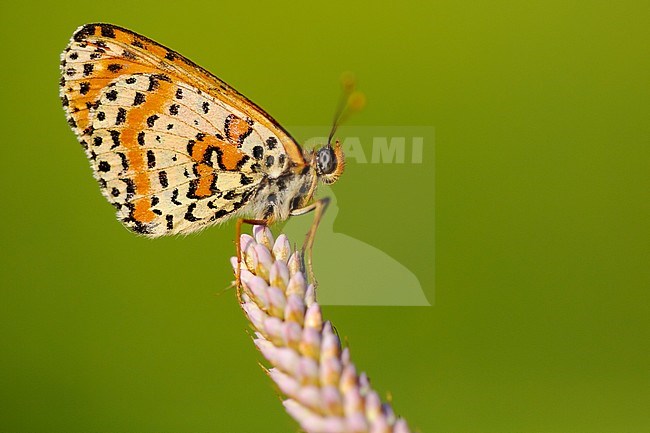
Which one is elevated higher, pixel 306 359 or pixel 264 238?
pixel 264 238

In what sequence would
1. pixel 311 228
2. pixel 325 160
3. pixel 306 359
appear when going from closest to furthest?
pixel 306 359 → pixel 311 228 → pixel 325 160

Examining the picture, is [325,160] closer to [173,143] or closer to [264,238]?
[173,143]

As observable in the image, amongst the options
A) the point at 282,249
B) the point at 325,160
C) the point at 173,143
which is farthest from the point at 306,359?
the point at 173,143

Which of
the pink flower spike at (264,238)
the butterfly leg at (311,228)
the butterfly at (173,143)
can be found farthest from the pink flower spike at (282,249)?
the butterfly at (173,143)

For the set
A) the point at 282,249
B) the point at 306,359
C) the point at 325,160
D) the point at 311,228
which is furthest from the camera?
the point at 325,160

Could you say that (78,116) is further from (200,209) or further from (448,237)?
(448,237)

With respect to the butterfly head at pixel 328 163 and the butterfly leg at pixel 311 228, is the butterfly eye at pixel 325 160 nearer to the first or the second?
the butterfly head at pixel 328 163

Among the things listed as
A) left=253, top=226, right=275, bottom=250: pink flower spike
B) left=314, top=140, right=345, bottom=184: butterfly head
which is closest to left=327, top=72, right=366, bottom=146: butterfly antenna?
left=314, top=140, right=345, bottom=184: butterfly head
